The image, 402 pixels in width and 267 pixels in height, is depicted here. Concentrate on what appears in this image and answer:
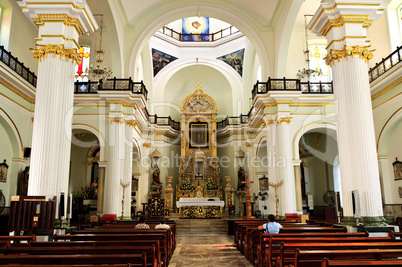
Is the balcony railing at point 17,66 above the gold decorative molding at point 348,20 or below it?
above

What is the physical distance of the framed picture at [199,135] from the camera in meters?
24.2

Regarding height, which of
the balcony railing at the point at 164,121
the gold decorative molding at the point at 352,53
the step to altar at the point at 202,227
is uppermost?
the balcony railing at the point at 164,121

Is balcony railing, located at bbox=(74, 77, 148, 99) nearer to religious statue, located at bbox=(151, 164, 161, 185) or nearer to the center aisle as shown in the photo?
the center aisle

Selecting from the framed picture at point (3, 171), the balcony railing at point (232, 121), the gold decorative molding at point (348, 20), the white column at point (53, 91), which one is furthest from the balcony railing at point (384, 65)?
the framed picture at point (3, 171)

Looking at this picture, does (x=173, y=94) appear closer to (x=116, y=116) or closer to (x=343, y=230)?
(x=116, y=116)

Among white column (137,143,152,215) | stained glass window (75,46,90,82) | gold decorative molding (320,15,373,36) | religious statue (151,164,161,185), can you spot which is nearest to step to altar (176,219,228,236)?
white column (137,143,152,215)

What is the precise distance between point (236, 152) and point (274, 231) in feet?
49.0

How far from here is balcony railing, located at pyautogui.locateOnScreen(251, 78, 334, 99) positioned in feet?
50.1

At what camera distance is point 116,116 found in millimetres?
15125

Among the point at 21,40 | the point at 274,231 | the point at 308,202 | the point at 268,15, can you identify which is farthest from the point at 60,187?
the point at 308,202

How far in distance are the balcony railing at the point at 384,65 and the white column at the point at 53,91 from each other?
10.8 meters

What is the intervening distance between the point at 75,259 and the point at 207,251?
22.3 ft

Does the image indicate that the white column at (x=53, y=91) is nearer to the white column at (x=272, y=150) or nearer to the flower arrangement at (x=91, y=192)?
the white column at (x=272, y=150)

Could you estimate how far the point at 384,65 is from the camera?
13711 mm
